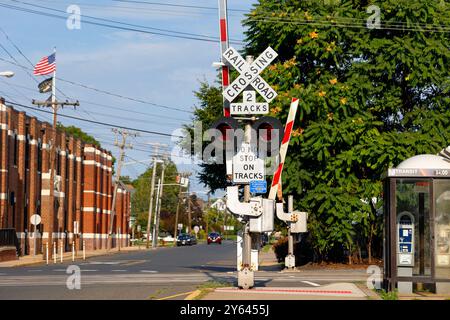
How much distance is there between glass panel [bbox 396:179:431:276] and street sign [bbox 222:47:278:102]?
137 inches

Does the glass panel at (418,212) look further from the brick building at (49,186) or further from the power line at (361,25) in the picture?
the brick building at (49,186)

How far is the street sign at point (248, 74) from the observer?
18.8 metres

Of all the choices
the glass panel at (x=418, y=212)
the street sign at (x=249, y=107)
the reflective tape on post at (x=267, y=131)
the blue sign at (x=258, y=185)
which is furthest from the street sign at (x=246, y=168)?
→ the glass panel at (x=418, y=212)

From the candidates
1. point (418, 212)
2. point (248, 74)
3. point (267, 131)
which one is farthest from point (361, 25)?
point (418, 212)

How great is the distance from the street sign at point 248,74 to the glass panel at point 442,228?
4083mm

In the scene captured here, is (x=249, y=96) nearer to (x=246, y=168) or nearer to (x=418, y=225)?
(x=246, y=168)

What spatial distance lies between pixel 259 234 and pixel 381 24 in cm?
Result: 1629

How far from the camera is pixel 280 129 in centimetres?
1927

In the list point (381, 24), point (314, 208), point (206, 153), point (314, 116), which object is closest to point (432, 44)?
point (381, 24)

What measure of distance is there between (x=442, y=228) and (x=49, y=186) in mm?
50934

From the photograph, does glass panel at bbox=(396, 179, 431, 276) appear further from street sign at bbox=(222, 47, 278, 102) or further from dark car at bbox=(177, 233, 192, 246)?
dark car at bbox=(177, 233, 192, 246)

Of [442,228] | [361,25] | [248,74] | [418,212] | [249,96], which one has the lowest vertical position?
[442,228]

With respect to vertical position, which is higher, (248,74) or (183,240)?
(248,74)

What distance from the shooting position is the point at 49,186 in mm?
→ 66250
